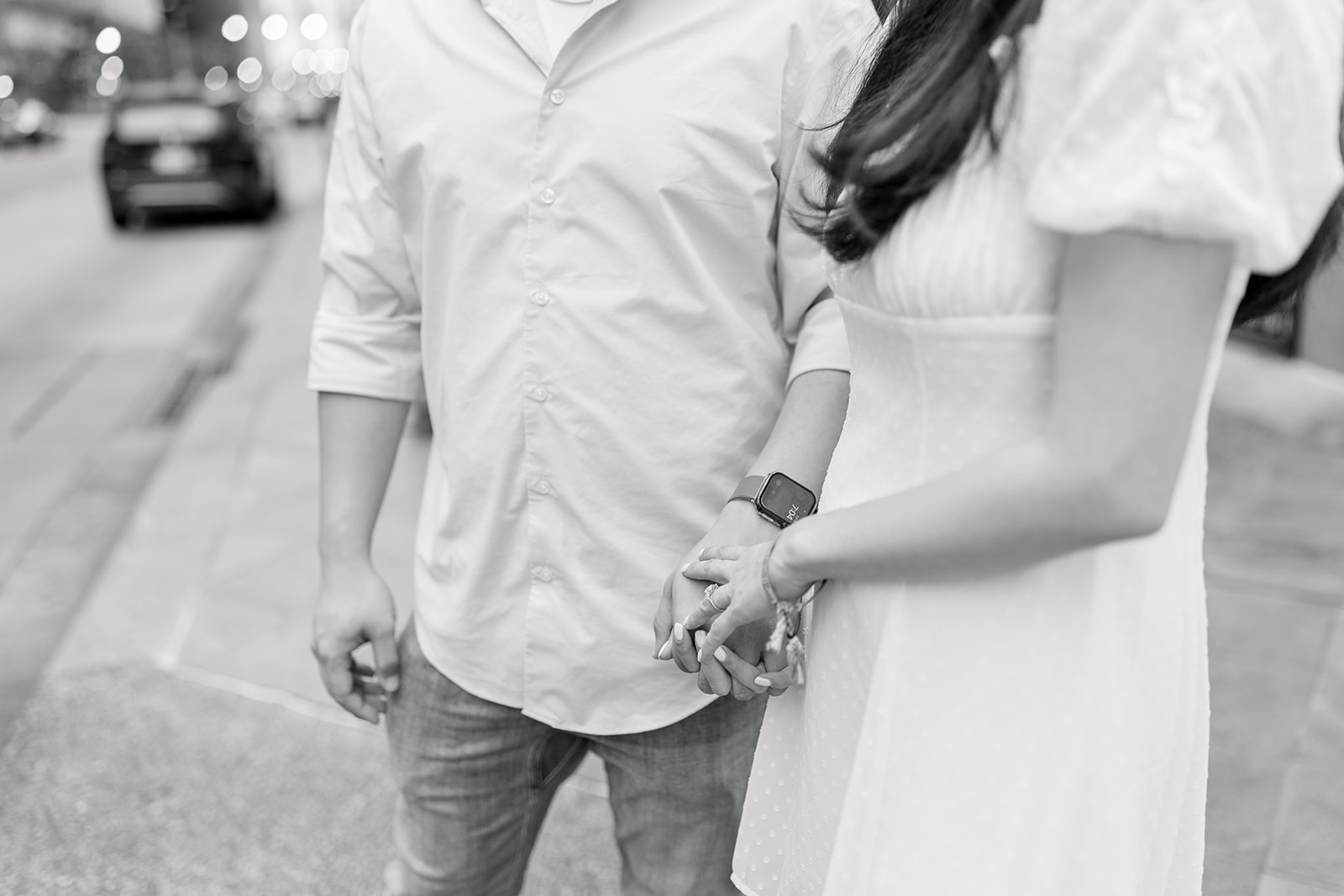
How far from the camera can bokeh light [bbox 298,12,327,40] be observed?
3937 inches

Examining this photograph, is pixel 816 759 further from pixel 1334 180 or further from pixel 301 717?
pixel 301 717

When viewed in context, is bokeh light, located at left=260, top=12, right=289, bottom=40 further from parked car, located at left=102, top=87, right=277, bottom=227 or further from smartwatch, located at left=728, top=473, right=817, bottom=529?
smartwatch, located at left=728, top=473, right=817, bottom=529

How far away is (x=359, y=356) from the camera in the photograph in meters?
1.71

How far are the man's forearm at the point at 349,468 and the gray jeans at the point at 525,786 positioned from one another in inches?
6.5

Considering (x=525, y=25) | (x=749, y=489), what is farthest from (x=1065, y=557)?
(x=525, y=25)

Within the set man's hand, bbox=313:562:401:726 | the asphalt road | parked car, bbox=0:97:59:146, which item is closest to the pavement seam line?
the asphalt road

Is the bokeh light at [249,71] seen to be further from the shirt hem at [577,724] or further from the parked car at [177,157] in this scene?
the shirt hem at [577,724]

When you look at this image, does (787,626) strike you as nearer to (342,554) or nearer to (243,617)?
(342,554)

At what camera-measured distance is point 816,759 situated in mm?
1277

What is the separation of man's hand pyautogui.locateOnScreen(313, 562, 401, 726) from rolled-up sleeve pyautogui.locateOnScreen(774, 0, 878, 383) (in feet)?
2.11

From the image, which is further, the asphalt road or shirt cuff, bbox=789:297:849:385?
the asphalt road

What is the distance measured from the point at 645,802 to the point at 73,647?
290 centimetres

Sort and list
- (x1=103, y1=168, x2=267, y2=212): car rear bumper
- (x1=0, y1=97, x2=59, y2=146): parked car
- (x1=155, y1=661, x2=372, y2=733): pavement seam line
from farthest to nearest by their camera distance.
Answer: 1. (x1=0, y1=97, x2=59, y2=146): parked car
2. (x1=103, y1=168, x2=267, y2=212): car rear bumper
3. (x1=155, y1=661, x2=372, y2=733): pavement seam line

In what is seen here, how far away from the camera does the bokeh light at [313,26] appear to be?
10000 centimetres
